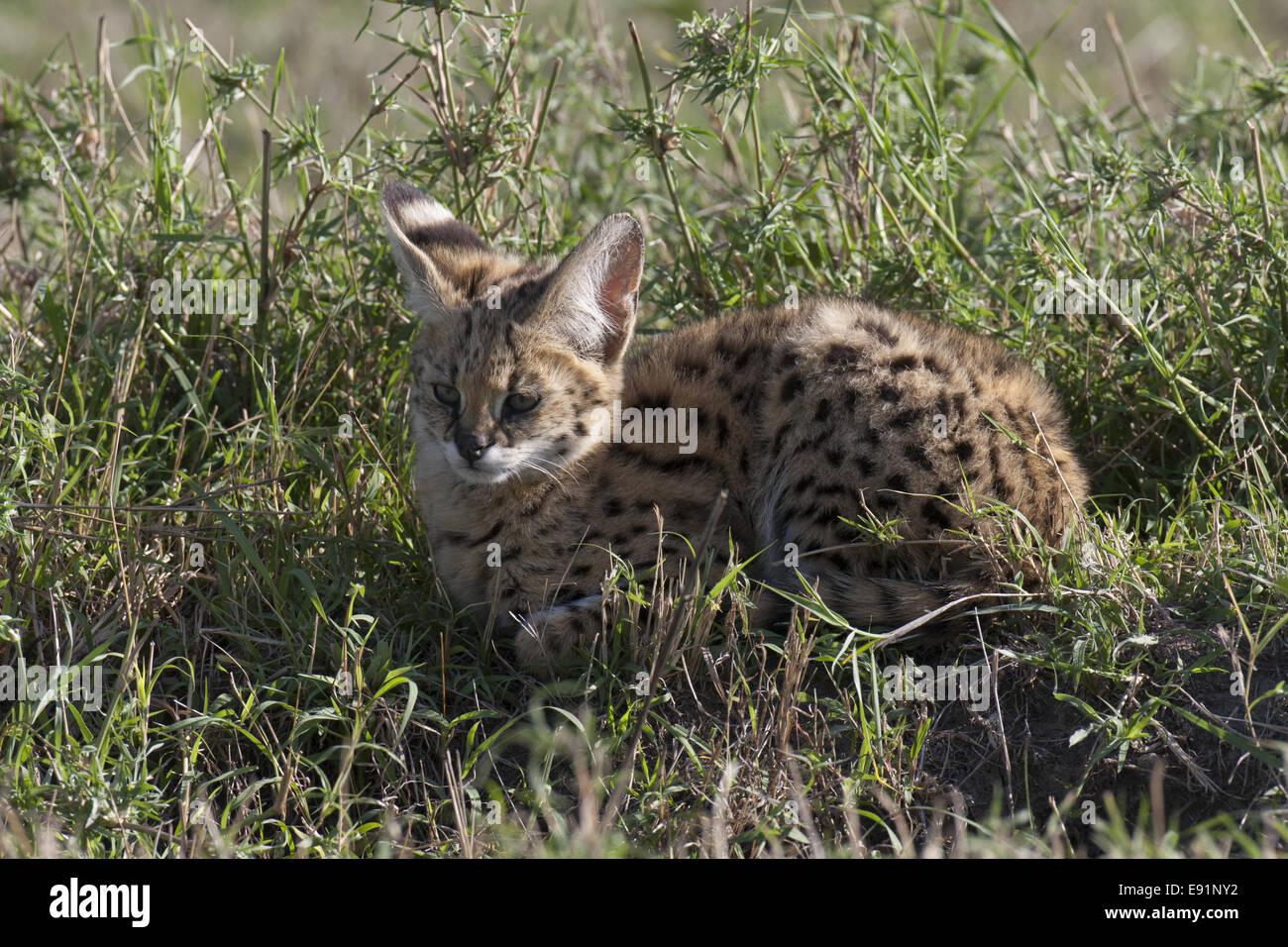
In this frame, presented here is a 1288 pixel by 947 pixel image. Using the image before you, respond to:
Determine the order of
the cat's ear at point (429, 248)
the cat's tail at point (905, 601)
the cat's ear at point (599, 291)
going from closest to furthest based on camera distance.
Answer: the cat's tail at point (905, 601), the cat's ear at point (599, 291), the cat's ear at point (429, 248)

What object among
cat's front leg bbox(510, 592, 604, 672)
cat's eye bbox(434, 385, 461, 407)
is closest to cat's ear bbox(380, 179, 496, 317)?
cat's eye bbox(434, 385, 461, 407)

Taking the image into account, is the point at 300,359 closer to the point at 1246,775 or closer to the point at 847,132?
the point at 847,132

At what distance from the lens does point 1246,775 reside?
3.32 m

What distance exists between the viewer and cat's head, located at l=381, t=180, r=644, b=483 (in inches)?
154

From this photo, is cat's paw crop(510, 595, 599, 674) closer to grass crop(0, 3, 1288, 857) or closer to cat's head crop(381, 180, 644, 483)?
grass crop(0, 3, 1288, 857)

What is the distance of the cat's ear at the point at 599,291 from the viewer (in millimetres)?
3887

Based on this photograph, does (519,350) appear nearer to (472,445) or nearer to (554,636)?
(472,445)

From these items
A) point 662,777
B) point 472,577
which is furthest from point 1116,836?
point 472,577

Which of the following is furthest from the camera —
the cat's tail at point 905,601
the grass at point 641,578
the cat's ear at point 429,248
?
the cat's ear at point 429,248

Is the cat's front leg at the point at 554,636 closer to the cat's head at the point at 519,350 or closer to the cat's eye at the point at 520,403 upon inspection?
the cat's head at the point at 519,350

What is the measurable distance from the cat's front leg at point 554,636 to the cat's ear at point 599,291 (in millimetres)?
817

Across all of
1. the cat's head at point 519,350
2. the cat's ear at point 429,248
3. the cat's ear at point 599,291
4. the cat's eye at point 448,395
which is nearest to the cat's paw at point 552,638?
the cat's head at point 519,350

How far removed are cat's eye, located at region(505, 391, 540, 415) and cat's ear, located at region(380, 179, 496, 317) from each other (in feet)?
1.29

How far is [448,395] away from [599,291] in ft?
1.84
